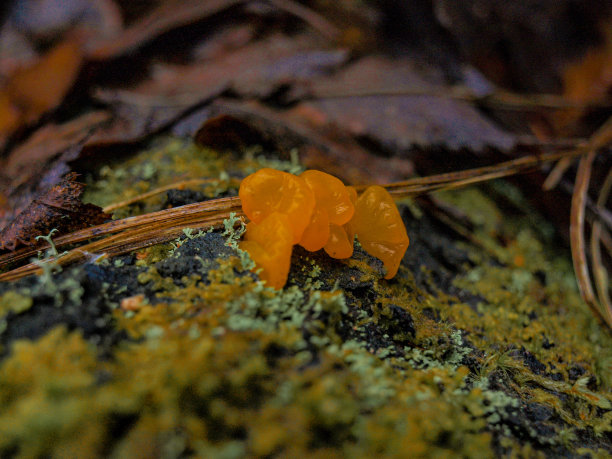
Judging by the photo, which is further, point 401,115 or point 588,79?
point 588,79

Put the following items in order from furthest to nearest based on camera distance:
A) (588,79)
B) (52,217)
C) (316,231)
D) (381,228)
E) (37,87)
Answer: (588,79) → (37,87) → (381,228) → (52,217) → (316,231)

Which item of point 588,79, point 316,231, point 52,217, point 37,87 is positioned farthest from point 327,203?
point 588,79

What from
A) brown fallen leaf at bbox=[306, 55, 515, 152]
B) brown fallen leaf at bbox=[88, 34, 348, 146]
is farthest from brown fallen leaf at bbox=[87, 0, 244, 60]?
brown fallen leaf at bbox=[306, 55, 515, 152]

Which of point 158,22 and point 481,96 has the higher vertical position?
point 158,22

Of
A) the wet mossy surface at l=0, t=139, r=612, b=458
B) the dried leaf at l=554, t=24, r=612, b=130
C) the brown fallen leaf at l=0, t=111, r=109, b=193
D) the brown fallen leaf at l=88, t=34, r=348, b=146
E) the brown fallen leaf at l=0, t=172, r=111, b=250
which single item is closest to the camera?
the wet mossy surface at l=0, t=139, r=612, b=458

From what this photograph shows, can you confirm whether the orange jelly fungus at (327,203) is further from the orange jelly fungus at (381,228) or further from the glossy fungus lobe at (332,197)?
the orange jelly fungus at (381,228)

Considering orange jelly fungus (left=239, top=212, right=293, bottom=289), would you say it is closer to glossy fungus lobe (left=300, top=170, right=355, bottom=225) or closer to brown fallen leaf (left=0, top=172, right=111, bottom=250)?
glossy fungus lobe (left=300, top=170, right=355, bottom=225)

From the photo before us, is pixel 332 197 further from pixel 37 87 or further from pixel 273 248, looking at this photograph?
pixel 37 87
